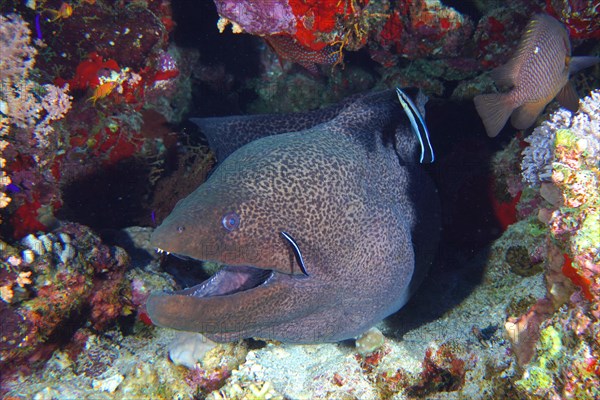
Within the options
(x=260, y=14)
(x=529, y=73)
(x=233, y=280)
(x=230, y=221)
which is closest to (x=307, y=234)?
(x=230, y=221)

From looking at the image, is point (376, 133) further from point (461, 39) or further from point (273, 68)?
point (273, 68)

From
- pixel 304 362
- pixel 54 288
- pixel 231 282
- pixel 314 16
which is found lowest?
pixel 304 362

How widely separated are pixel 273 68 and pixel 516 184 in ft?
13.7

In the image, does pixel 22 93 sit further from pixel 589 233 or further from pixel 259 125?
pixel 589 233

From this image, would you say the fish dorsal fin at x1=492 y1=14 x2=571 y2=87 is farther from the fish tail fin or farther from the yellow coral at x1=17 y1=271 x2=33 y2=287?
the yellow coral at x1=17 y1=271 x2=33 y2=287

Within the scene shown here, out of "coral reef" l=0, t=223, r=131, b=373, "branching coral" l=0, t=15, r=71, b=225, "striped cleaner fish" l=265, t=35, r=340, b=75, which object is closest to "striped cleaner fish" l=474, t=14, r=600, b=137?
"striped cleaner fish" l=265, t=35, r=340, b=75

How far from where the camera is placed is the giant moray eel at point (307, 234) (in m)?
2.49

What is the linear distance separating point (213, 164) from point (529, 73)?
12.2ft

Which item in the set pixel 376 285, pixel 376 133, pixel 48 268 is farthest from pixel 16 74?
pixel 376 285

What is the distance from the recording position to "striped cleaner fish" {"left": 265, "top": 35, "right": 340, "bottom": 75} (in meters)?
4.29

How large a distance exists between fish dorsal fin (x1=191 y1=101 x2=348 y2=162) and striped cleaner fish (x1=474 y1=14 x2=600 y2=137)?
137 centimetres

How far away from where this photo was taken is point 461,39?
480 centimetres

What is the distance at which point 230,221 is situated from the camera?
249 centimetres

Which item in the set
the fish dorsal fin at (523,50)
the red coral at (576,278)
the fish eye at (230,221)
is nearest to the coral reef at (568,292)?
the red coral at (576,278)
